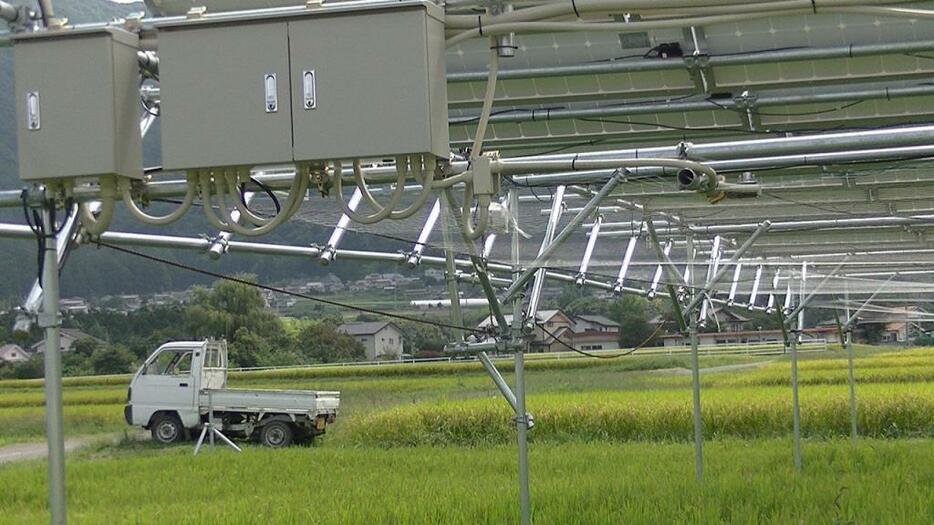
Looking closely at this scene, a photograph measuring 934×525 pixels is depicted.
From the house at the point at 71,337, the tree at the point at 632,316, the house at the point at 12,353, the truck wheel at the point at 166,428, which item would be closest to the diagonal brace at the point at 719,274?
the tree at the point at 632,316

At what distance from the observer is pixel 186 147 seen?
15.0 ft

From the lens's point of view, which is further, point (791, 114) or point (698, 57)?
point (791, 114)

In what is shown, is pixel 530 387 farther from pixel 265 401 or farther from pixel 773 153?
pixel 773 153

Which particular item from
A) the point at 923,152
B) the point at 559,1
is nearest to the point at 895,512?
the point at 923,152

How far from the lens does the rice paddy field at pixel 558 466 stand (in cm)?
897

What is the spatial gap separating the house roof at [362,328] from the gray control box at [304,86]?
45808 millimetres

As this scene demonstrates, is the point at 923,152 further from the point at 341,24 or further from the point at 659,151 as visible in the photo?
the point at 341,24

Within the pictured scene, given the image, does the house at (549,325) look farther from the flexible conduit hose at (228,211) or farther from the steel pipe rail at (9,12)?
the steel pipe rail at (9,12)

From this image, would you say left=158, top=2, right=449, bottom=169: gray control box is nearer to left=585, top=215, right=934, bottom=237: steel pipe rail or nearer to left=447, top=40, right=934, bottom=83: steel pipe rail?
left=447, top=40, right=934, bottom=83: steel pipe rail

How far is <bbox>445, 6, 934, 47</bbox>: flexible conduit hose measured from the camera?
4.18 m

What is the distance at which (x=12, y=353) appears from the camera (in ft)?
201

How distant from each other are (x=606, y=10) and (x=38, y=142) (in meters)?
2.03

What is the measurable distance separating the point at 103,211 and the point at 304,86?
3.11 feet

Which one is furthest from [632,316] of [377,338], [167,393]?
[377,338]
